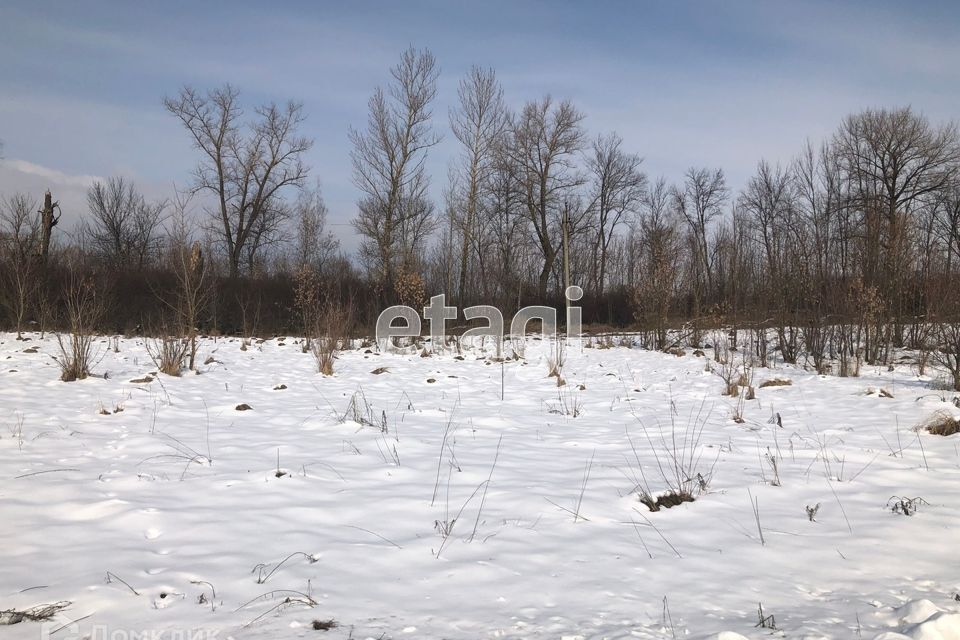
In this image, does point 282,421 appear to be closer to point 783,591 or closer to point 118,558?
point 118,558

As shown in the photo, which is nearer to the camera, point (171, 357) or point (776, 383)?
point (776, 383)

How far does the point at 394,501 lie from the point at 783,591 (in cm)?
201

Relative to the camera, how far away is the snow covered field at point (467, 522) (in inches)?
77.0

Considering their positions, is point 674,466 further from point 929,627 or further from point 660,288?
point 660,288

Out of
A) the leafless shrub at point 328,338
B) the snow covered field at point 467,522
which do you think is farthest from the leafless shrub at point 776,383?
the leafless shrub at point 328,338

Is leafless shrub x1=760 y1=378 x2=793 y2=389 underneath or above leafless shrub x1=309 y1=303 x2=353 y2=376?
underneath

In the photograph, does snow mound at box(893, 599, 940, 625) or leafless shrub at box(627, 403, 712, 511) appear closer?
snow mound at box(893, 599, 940, 625)

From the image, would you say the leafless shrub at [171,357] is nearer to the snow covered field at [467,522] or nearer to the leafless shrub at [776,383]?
the snow covered field at [467,522]

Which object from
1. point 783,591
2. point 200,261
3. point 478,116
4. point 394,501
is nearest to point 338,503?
point 394,501

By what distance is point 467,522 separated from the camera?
2.88 metres

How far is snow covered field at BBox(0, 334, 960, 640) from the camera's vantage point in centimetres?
196

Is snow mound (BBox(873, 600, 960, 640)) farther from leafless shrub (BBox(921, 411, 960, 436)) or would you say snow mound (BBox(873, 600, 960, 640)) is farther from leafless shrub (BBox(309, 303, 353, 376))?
leafless shrub (BBox(309, 303, 353, 376))

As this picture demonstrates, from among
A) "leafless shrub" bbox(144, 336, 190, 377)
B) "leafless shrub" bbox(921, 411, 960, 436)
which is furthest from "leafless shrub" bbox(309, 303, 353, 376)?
"leafless shrub" bbox(921, 411, 960, 436)

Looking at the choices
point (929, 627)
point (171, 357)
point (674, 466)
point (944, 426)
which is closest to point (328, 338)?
point (171, 357)
